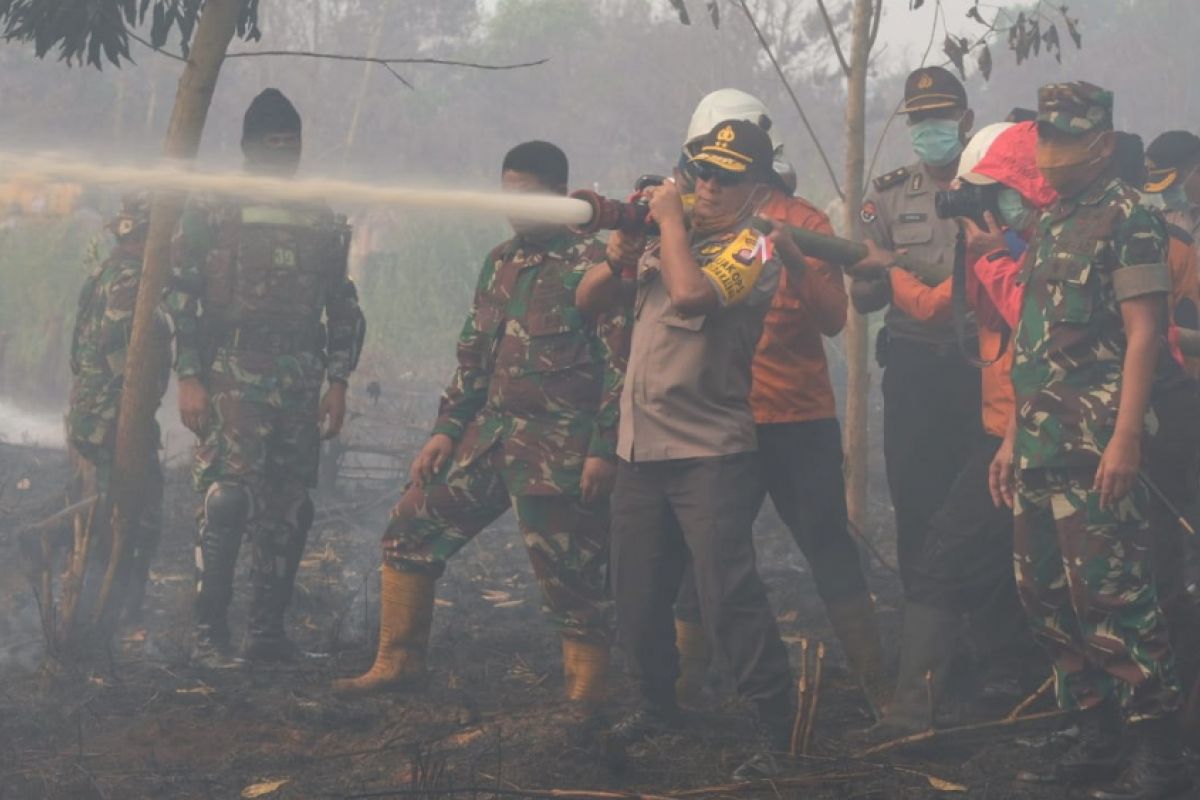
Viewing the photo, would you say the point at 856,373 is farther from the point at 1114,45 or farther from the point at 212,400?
the point at 1114,45

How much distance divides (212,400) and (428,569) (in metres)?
1.36

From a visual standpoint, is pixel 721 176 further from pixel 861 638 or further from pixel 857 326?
pixel 857 326

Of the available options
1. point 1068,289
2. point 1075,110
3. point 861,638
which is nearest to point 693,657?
point 861,638

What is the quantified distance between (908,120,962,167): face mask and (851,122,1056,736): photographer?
670 millimetres

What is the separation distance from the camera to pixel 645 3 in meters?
59.4

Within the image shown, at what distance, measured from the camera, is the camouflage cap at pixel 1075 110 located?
426 centimetres

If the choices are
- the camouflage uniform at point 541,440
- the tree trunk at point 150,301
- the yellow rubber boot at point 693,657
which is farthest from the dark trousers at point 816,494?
the tree trunk at point 150,301

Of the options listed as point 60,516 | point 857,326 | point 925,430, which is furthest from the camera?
point 857,326

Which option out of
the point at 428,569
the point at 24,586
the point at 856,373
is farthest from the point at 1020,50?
the point at 24,586

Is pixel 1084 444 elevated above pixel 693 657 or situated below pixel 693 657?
above

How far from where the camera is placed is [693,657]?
17.6 ft

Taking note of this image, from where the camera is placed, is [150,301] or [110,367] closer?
[150,301]

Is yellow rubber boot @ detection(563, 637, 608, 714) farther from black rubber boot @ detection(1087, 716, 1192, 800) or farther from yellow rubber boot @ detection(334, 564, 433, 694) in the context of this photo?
black rubber boot @ detection(1087, 716, 1192, 800)

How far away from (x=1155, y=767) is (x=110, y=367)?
194 inches
